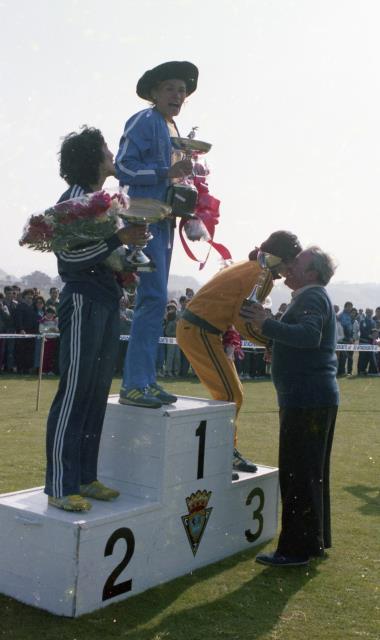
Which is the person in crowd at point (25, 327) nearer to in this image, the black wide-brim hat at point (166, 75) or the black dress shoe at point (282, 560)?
the black wide-brim hat at point (166, 75)

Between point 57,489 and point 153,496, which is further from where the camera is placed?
point 153,496

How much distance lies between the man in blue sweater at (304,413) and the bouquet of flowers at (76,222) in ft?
3.75

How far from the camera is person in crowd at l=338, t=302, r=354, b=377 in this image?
19500 mm

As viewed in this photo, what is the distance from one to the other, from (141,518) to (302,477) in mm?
1058

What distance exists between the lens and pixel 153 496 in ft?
12.9

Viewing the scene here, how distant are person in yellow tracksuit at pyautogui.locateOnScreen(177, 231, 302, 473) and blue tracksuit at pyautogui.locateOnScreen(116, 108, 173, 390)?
0.44 m

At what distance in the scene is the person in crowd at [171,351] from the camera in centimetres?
1661

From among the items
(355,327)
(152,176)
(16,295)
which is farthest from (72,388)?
(355,327)

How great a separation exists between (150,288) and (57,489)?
134cm

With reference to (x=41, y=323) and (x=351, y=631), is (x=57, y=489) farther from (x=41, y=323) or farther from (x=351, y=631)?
(x=41, y=323)

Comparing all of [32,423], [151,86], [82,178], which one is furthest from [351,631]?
[32,423]

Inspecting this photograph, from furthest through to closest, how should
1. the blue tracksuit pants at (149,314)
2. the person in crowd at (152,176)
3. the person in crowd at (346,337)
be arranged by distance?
the person in crowd at (346,337) → the blue tracksuit pants at (149,314) → the person in crowd at (152,176)

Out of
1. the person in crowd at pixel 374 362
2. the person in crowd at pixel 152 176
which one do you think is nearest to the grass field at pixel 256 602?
the person in crowd at pixel 152 176

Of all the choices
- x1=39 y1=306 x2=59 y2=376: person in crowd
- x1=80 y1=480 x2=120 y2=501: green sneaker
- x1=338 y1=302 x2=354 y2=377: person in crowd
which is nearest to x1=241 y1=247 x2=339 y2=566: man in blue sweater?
x1=80 y1=480 x2=120 y2=501: green sneaker
